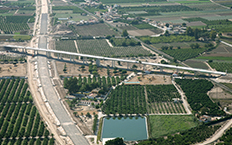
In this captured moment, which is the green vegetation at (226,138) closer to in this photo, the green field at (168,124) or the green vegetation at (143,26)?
the green field at (168,124)

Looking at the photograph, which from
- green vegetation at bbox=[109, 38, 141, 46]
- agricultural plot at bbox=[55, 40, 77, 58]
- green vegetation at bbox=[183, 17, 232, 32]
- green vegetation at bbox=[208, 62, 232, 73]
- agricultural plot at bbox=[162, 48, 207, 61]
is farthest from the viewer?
green vegetation at bbox=[183, 17, 232, 32]

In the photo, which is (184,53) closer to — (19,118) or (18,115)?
(18,115)

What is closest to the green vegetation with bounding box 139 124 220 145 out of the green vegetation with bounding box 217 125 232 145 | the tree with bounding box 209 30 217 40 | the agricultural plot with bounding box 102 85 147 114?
the green vegetation with bounding box 217 125 232 145

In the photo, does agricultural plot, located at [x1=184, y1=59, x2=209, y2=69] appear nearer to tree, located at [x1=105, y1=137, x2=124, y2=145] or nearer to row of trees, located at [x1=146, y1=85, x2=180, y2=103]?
row of trees, located at [x1=146, y1=85, x2=180, y2=103]

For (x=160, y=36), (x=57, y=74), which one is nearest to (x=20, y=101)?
(x=57, y=74)

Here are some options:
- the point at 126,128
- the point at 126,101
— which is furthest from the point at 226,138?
the point at 126,101
